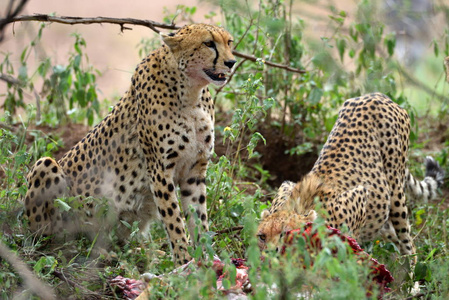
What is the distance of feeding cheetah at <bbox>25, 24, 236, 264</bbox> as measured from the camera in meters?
3.83

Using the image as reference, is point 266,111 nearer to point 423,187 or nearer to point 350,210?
point 423,187

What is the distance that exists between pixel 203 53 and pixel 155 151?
23.8 inches

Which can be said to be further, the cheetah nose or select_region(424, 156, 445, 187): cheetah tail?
select_region(424, 156, 445, 187): cheetah tail

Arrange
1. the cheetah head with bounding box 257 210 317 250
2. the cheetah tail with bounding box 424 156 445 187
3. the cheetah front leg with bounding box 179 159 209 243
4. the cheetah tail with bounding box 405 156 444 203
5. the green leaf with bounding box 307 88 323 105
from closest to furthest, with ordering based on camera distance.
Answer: the cheetah head with bounding box 257 210 317 250 < the cheetah front leg with bounding box 179 159 209 243 < the cheetah tail with bounding box 405 156 444 203 < the cheetah tail with bounding box 424 156 445 187 < the green leaf with bounding box 307 88 323 105

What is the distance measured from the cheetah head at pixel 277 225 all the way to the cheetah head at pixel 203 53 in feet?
2.63

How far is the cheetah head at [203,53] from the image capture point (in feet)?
12.4

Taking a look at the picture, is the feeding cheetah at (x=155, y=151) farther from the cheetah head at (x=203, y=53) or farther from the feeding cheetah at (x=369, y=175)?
the feeding cheetah at (x=369, y=175)

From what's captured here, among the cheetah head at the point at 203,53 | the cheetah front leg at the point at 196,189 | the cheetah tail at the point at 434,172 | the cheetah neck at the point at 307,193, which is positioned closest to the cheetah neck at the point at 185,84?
the cheetah head at the point at 203,53

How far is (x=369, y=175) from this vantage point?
4.32m

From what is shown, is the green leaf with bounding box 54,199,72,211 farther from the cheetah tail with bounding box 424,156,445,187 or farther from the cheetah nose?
the cheetah tail with bounding box 424,156,445,187

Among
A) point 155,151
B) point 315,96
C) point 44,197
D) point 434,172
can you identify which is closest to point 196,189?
point 155,151

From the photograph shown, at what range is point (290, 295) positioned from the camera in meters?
2.52

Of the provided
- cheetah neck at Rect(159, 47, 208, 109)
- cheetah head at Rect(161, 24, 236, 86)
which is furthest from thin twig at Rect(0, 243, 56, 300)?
cheetah head at Rect(161, 24, 236, 86)

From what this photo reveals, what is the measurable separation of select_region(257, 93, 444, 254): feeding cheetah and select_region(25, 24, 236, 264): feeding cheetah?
561 mm
